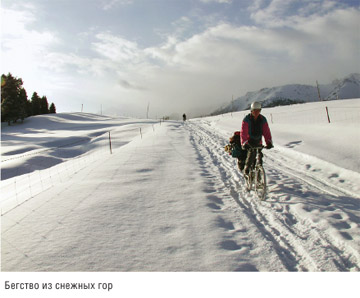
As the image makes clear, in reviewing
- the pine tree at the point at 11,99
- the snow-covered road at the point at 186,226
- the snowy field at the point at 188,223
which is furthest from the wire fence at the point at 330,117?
the pine tree at the point at 11,99

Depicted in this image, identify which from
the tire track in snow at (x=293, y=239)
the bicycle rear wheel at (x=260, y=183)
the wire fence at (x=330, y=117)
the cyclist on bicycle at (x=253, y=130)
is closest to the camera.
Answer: the tire track in snow at (x=293, y=239)

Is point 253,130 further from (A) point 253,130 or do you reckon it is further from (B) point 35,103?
(B) point 35,103

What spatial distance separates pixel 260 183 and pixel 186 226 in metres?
2.43

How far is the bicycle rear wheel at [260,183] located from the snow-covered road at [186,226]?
0.20 metres

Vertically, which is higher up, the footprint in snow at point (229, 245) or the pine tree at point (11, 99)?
the pine tree at point (11, 99)

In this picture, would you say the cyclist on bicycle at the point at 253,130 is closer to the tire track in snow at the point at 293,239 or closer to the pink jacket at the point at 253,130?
the pink jacket at the point at 253,130

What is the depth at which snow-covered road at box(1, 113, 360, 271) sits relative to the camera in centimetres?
322

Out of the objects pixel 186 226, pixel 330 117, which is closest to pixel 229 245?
pixel 186 226

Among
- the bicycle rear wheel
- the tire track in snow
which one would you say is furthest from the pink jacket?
the tire track in snow

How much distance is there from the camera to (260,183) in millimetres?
5715

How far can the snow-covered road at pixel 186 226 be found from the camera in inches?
127

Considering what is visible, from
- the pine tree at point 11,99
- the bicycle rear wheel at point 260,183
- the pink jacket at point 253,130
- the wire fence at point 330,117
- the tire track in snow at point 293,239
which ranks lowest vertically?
the tire track in snow at point 293,239
